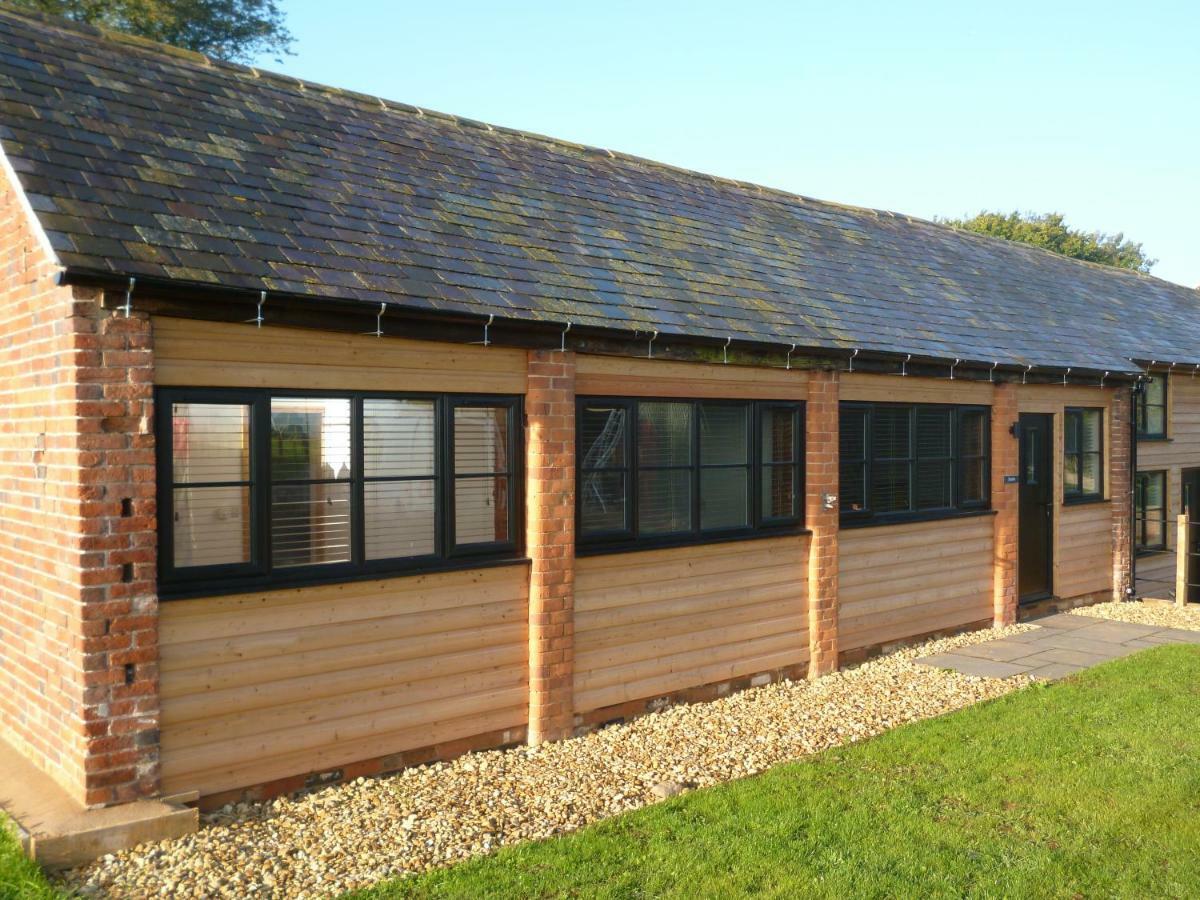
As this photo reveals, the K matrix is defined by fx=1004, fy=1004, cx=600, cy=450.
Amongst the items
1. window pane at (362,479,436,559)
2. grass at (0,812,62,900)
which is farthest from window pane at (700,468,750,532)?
grass at (0,812,62,900)

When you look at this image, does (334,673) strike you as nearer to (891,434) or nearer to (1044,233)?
(891,434)

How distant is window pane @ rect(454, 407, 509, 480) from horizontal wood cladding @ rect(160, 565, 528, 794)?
2.50 ft

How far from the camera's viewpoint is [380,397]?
664 centimetres

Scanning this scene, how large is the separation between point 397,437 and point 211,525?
1354mm

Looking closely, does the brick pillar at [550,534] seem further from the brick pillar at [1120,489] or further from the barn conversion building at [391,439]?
the brick pillar at [1120,489]

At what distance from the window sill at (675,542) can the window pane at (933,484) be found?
84.1 inches

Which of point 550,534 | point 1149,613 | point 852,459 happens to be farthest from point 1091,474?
point 550,534

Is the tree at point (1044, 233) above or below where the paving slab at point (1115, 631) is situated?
above

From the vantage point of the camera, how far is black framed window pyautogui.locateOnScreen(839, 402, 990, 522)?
33.3ft

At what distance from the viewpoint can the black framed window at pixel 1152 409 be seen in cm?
1605

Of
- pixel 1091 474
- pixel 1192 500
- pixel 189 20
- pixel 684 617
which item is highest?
pixel 189 20

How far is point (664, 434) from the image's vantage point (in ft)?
27.6

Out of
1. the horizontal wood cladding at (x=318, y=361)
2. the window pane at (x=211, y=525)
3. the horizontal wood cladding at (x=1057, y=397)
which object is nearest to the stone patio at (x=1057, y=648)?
the horizontal wood cladding at (x=1057, y=397)

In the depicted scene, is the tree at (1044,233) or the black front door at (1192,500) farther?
the tree at (1044,233)
